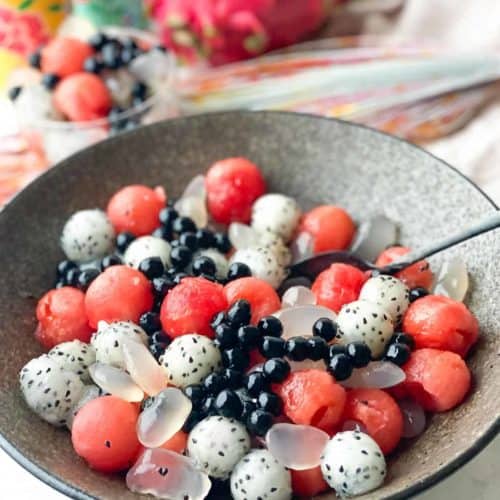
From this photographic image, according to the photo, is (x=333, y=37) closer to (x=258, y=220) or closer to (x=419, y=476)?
(x=258, y=220)

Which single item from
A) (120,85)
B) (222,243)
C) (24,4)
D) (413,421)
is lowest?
(413,421)

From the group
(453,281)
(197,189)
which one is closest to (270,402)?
(453,281)

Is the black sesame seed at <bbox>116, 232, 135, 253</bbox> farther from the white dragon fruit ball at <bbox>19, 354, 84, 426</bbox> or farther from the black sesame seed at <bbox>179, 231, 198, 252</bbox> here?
the white dragon fruit ball at <bbox>19, 354, 84, 426</bbox>

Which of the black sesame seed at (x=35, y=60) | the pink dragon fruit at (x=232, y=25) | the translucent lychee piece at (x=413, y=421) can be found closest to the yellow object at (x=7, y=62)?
the black sesame seed at (x=35, y=60)

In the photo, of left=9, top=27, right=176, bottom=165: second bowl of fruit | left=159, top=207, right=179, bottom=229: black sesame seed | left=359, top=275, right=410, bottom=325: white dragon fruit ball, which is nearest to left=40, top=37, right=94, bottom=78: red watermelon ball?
left=9, top=27, right=176, bottom=165: second bowl of fruit

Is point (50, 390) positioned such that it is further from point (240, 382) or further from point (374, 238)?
point (374, 238)

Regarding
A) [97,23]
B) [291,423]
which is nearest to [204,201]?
[291,423]

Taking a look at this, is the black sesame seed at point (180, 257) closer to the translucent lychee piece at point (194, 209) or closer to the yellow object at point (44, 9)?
the translucent lychee piece at point (194, 209)
